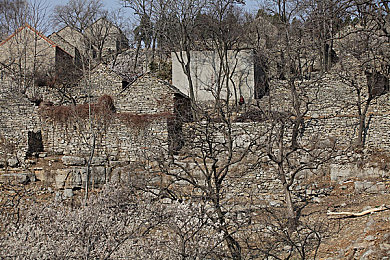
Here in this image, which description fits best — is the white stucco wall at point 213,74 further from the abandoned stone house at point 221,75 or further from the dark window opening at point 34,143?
the dark window opening at point 34,143

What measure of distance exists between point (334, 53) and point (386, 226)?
2062cm

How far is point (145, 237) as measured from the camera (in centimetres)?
998

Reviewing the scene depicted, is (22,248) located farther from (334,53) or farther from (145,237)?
(334,53)

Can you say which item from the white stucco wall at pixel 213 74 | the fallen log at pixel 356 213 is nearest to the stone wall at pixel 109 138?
the white stucco wall at pixel 213 74

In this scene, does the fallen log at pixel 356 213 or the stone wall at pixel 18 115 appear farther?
the stone wall at pixel 18 115

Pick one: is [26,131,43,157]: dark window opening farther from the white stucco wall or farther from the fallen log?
A: the fallen log

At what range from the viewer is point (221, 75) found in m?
21.7

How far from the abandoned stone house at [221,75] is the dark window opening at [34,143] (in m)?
8.00

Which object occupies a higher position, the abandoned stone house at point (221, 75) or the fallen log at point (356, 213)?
the abandoned stone house at point (221, 75)

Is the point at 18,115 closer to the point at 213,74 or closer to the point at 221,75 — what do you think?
the point at 213,74

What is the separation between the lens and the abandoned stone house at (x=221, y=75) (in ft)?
70.3

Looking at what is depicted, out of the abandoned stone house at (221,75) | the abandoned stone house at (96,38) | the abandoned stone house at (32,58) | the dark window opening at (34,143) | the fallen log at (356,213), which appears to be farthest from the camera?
the abandoned stone house at (96,38)

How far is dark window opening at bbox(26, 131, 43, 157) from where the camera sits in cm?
1560

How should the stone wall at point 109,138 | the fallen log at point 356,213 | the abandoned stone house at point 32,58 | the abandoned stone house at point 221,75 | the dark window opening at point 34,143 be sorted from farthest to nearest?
the abandoned stone house at point 32,58
the abandoned stone house at point 221,75
the dark window opening at point 34,143
the stone wall at point 109,138
the fallen log at point 356,213
